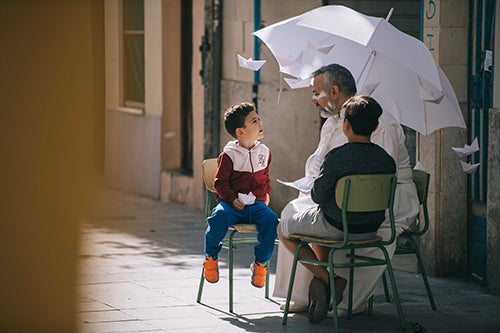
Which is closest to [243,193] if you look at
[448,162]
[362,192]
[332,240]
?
[332,240]

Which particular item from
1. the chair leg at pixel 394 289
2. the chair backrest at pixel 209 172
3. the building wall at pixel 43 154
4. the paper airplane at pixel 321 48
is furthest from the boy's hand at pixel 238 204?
the building wall at pixel 43 154

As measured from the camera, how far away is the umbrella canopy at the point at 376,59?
7.58m

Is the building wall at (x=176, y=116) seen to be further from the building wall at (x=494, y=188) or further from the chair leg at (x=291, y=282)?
the chair leg at (x=291, y=282)

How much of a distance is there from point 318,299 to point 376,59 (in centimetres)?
190

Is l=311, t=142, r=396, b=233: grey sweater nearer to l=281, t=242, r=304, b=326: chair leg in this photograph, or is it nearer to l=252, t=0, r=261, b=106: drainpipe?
l=281, t=242, r=304, b=326: chair leg

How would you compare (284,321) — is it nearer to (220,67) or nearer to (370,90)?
(370,90)

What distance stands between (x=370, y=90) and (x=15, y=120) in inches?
191

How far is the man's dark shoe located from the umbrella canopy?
136cm

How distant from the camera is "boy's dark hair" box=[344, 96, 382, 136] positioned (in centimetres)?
711

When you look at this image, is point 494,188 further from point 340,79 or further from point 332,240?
point 332,240

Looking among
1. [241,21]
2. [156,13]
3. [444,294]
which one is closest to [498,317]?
[444,294]

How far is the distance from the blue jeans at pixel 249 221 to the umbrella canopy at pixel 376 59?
1.09 m

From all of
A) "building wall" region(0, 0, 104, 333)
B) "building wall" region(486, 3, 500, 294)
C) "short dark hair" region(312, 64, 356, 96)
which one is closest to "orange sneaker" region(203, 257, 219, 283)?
"short dark hair" region(312, 64, 356, 96)

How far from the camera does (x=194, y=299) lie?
8328 millimetres
